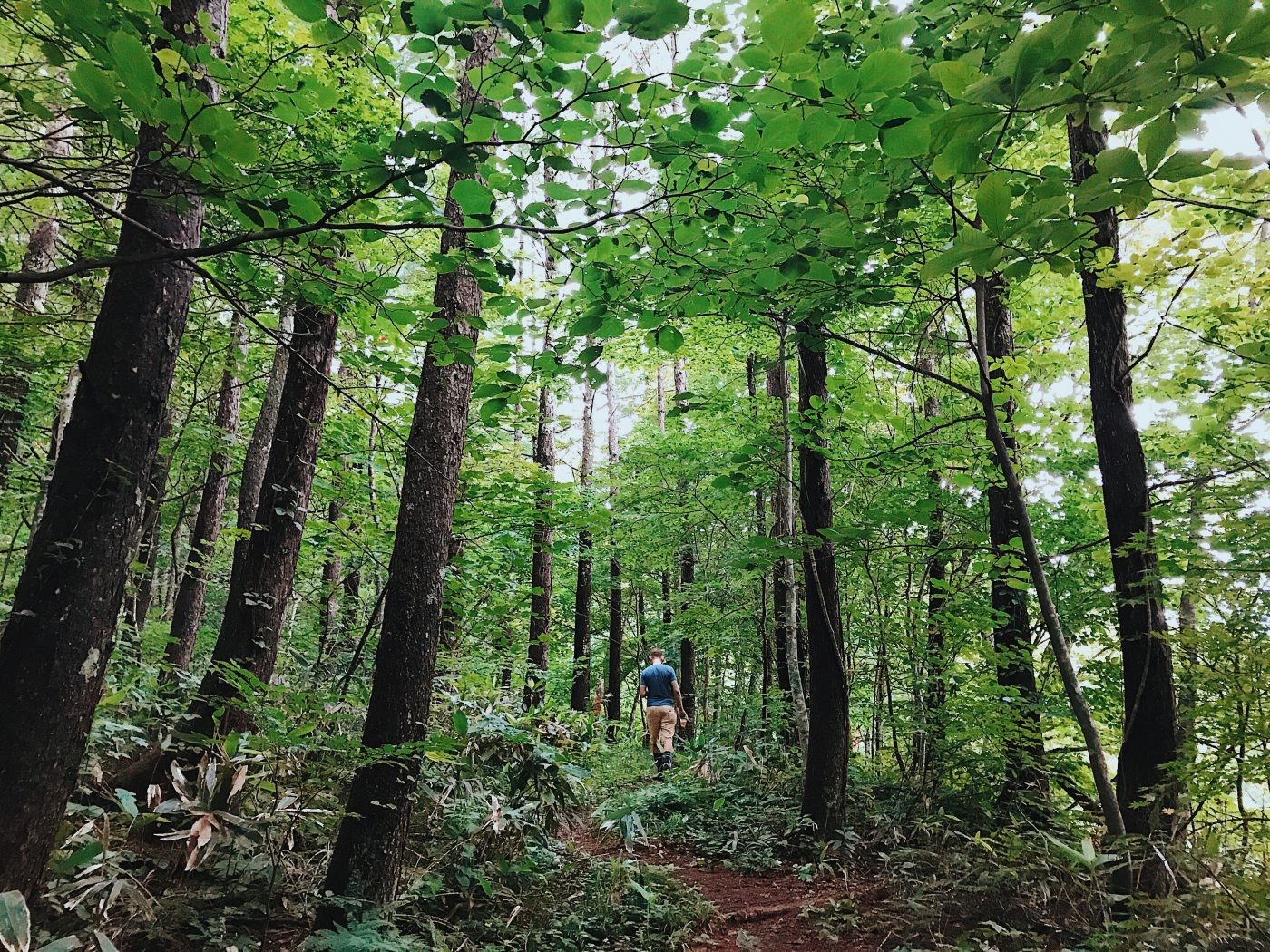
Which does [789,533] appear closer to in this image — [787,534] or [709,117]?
[787,534]

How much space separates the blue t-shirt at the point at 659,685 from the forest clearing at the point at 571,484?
5.64 ft

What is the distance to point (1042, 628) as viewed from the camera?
6.89 metres

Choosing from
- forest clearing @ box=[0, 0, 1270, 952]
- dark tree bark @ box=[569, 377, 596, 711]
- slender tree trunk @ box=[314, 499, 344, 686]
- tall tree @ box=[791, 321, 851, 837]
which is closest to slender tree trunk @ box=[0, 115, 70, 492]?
forest clearing @ box=[0, 0, 1270, 952]

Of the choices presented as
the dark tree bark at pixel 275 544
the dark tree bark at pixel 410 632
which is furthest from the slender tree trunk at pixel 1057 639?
the dark tree bark at pixel 275 544

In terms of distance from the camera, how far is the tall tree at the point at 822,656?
253 inches

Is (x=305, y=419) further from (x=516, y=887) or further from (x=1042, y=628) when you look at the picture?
(x=1042, y=628)

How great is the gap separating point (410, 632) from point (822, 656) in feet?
13.6

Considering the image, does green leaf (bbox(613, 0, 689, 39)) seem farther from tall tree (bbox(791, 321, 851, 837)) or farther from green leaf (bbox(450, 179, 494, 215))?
tall tree (bbox(791, 321, 851, 837))

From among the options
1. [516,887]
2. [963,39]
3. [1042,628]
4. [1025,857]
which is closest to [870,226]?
[963,39]

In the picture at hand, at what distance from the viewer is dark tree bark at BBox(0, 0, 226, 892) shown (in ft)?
8.03

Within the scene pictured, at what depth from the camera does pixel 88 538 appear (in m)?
2.62

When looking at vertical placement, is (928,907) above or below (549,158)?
below

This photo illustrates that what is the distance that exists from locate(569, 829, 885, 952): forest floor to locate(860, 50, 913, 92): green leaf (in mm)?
4893

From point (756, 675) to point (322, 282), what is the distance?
1789cm
